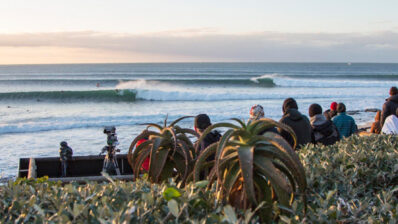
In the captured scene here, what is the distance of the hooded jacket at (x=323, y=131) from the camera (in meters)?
6.50

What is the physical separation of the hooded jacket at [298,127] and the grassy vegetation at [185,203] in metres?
3.20

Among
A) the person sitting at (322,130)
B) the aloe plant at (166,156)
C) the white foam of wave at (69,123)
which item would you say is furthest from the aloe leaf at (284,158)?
the white foam of wave at (69,123)

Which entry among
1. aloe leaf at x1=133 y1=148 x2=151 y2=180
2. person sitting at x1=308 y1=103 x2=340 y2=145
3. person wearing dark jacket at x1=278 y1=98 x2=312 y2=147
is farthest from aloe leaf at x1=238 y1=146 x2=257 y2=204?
person sitting at x1=308 y1=103 x2=340 y2=145

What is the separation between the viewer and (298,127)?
604 centimetres

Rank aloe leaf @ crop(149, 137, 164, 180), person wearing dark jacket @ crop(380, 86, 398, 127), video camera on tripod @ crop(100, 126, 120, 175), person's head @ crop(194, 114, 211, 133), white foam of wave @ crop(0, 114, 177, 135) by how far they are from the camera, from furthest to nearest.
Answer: white foam of wave @ crop(0, 114, 177, 135) < person wearing dark jacket @ crop(380, 86, 398, 127) < video camera on tripod @ crop(100, 126, 120, 175) < person's head @ crop(194, 114, 211, 133) < aloe leaf @ crop(149, 137, 164, 180)

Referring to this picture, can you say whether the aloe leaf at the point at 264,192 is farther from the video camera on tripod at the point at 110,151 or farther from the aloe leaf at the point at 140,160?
the video camera on tripod at the point at 110,151

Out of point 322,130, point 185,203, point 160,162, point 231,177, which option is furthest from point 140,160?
point 322,130

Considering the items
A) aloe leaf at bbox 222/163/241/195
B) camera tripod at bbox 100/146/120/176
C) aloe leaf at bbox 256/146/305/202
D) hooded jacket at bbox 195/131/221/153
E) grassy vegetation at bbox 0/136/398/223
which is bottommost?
camera tripod at bbox 100/146/120/176

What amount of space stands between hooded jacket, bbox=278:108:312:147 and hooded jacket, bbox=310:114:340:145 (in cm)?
44

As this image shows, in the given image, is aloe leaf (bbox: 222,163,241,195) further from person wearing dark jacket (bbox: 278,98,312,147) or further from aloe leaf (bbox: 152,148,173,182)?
person wearing dark jacket (bbox: 278,98,312,147)

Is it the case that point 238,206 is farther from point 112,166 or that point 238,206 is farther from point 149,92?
point 149,92

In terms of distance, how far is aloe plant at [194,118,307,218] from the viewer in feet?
6.84

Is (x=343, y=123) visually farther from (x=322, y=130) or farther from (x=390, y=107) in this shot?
(x=322, y=130)

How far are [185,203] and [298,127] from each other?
4.35 metres
